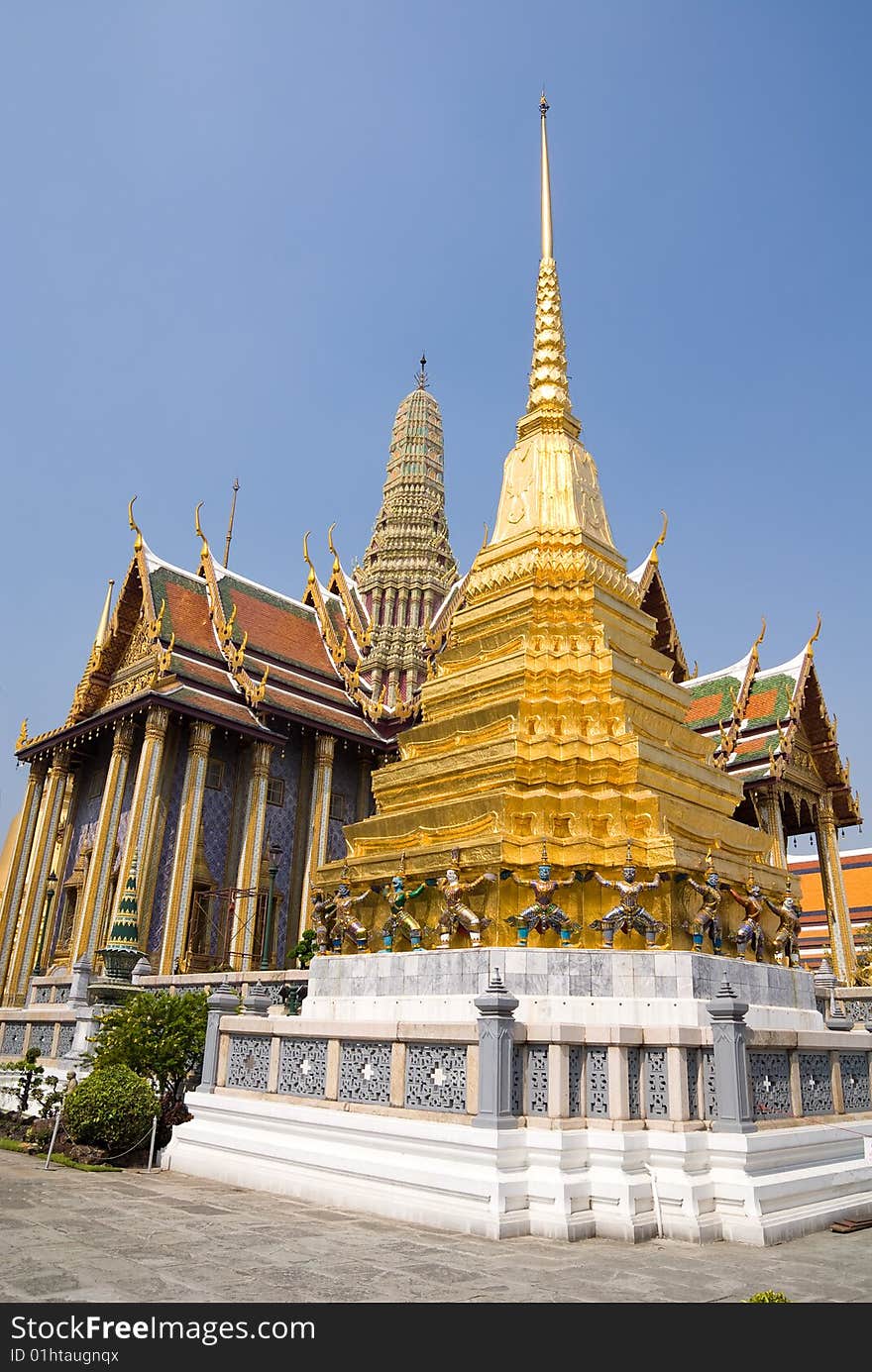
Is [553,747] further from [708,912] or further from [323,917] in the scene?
[323,917]

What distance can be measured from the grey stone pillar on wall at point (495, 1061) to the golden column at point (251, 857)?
17004mm

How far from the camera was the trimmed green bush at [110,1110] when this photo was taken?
999cm

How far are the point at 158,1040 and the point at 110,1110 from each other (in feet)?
4.46

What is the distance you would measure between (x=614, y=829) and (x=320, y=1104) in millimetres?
4124

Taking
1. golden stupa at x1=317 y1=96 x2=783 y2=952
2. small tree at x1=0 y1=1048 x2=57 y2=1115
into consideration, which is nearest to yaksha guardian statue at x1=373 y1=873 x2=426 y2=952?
golden stupa at x1=317 y1=96 x2=783 y2=952

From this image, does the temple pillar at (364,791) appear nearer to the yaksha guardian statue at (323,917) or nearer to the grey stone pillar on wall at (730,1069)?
the yaksha guardian statue at (323,917)

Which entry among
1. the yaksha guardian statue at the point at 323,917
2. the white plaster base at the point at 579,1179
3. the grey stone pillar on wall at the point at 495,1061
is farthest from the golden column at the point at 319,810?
the grey stone pillar on wall at the point at 495,1061

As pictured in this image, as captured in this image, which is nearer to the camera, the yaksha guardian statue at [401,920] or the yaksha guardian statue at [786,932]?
the yaksha guardian statue at [401,920]

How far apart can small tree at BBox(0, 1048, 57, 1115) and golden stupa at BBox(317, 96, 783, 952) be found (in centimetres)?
456

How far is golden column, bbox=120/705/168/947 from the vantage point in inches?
873

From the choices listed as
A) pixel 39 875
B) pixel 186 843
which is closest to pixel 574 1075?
pixel 186 843

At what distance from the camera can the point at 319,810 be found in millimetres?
26828

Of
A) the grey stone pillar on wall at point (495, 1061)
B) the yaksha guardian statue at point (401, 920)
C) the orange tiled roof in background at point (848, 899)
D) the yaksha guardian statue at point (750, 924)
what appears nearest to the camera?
the grey stone pillar on wall at point (495, 1061)

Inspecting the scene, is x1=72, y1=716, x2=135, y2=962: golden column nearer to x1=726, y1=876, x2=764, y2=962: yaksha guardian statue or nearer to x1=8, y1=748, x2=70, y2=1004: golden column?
x1=8, y1=748, x2=70, y2=1004: golden column
